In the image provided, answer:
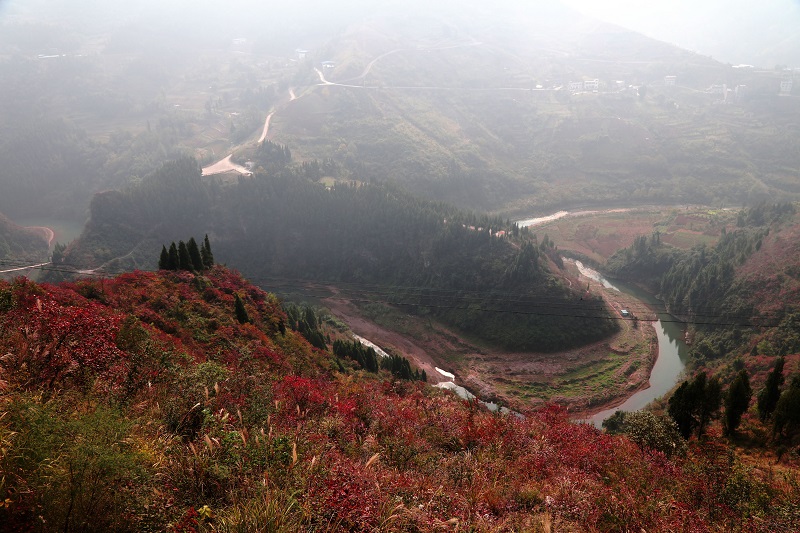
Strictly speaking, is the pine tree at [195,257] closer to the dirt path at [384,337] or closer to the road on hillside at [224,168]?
the dirt path at [384,337]

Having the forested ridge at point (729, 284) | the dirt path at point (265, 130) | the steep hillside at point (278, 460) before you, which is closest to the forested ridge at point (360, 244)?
the forested ridge at point (729, 284)

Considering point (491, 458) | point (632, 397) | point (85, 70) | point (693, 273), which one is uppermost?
point (85, 70)

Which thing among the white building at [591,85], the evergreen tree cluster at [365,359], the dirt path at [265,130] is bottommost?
the evergreen tree cluster at [365,359]

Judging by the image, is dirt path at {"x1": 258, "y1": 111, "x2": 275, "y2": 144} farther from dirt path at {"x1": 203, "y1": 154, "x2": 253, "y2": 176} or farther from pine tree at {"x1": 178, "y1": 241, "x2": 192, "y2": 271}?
pine tree at {"x1": 178, "y1": 241, "x2": 192, "y2": 271}

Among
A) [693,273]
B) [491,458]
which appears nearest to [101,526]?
[491,458]

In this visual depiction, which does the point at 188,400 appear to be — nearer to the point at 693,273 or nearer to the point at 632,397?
the point at 632,397

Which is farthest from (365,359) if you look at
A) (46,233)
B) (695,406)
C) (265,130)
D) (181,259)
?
(265,130)

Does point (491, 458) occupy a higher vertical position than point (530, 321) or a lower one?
higher
